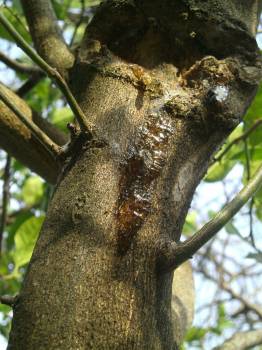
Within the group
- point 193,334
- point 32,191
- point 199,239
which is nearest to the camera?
point 199,239

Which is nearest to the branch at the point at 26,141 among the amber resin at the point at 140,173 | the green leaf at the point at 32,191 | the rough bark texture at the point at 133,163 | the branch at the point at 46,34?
the branch at the point at 46,34

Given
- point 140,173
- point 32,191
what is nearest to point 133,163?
point 140,173

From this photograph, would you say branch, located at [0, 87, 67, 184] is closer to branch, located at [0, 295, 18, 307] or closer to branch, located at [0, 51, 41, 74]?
branch, located at [0, 51, 41, 74]

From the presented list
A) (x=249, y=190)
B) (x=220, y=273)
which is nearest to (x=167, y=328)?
(x=249, y=190)

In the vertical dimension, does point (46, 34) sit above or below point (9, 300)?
above

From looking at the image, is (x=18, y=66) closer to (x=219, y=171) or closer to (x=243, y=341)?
(x=219, y=171)

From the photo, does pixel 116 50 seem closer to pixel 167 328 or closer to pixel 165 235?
pixel 165 235

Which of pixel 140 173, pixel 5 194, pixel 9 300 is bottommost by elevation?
pixel 9 300
